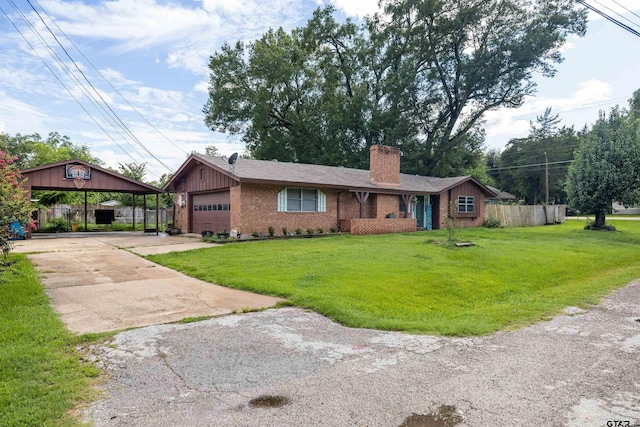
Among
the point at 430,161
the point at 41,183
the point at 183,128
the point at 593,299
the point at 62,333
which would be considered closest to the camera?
the point at 62,333

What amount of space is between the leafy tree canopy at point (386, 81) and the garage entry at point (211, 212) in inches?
537

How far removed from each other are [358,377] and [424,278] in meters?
5.04

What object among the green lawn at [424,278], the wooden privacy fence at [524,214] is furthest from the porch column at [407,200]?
the green lawn at [424,278]

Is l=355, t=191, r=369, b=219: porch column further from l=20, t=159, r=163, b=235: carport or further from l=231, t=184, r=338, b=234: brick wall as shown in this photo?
l=20, t=159, r=163, b=235: carport

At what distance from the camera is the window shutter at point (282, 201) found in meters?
16.6

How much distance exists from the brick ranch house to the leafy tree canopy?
31.4 feet

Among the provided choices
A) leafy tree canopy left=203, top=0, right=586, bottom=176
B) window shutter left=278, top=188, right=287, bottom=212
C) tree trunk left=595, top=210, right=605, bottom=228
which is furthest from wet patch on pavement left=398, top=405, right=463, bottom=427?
leafy tree canopy left=203, top=0, right=586, bottom=176

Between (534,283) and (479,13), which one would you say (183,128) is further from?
(534,283)

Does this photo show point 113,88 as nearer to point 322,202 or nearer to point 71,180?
point 71,180

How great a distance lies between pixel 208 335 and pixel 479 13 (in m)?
33.0

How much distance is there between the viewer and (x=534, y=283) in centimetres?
879

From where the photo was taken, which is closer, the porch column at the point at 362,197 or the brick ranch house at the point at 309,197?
the brick ranch house at the point at 309,197

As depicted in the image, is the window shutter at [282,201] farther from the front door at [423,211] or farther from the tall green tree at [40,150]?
the tall green tree at [40,150]

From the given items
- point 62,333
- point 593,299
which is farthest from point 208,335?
point 593,299
